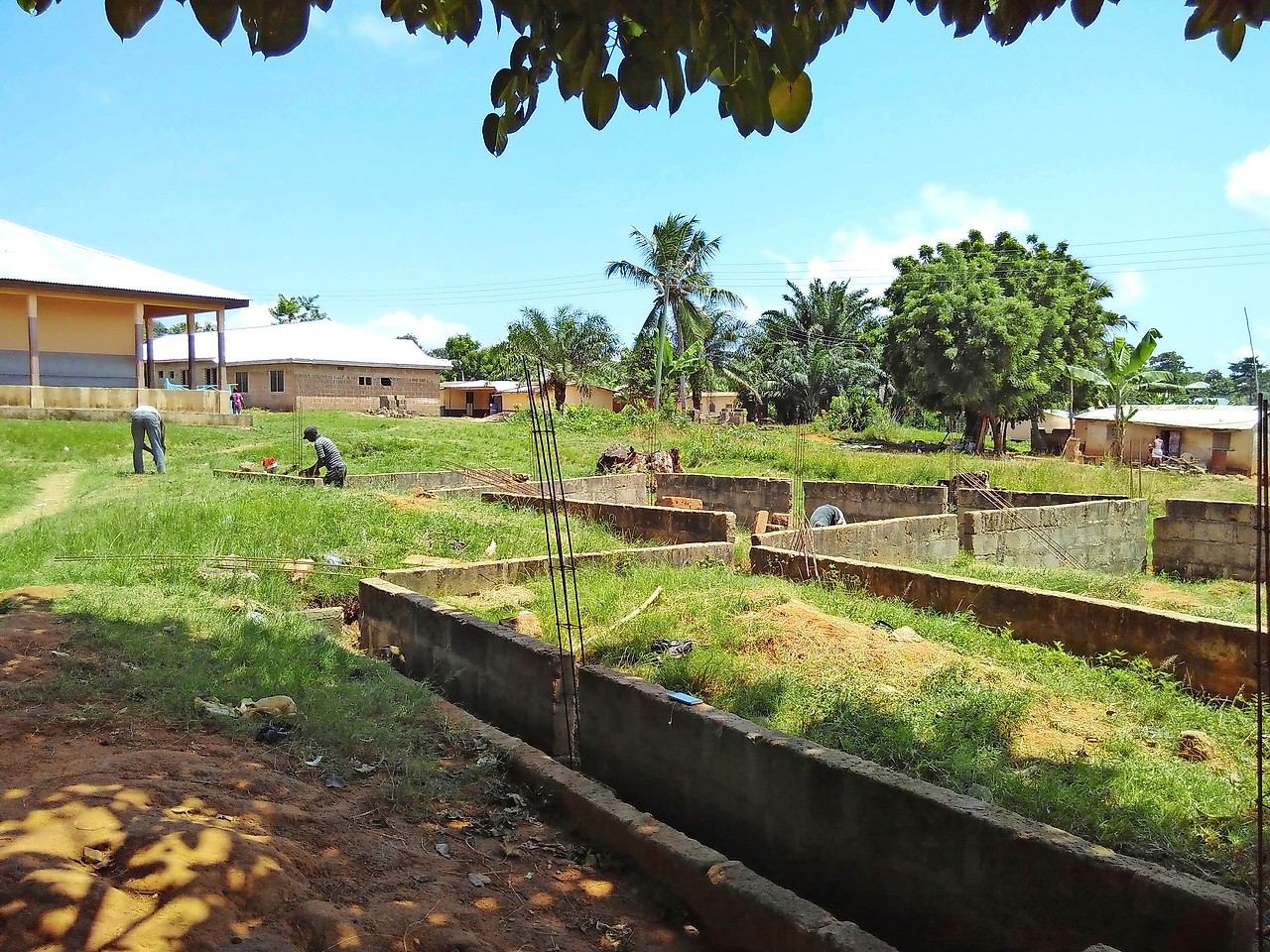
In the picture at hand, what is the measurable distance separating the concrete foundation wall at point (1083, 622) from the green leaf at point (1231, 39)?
4.65 meters

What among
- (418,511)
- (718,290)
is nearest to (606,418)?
(718,290)

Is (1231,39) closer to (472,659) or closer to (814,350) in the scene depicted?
(472,659)

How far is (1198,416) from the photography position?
103 feet

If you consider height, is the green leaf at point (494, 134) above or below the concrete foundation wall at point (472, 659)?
above

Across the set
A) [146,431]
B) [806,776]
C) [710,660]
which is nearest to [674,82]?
[806,776]

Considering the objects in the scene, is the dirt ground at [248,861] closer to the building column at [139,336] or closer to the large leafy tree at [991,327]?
the building column at [139,336]

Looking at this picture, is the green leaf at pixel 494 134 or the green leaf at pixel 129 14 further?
the green leaf at pixel 494 134

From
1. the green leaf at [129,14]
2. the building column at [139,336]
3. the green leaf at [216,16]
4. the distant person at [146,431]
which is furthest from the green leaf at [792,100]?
the building column at [139,336]

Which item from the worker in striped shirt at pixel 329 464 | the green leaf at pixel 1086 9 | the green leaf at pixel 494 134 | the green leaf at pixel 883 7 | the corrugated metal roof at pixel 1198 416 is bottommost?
the worker in striped shirt at pixel 329 464

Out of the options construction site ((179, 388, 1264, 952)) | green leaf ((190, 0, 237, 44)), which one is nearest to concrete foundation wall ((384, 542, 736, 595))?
construction site ((179, 388, 1264, 952))

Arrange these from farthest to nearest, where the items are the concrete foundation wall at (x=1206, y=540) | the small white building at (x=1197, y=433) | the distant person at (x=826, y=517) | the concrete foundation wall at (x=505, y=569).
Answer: the small white building at (x=1197, y=433), the concrete foundation wall at (x=1206, y=540), the distant person at (x=826, y=517), the concrete foundation wall at (x=505, y=569)

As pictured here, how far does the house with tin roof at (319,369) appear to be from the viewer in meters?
37.2

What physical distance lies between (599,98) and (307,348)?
38.4 metres

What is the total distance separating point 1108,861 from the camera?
3.35m
